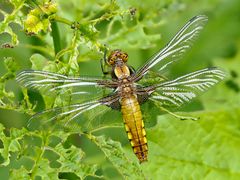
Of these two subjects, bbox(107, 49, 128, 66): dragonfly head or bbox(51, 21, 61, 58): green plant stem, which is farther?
bbox(107, 49, 128, 66): dragonfly head

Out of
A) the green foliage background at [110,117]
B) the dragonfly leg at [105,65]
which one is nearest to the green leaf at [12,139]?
the green foliage background at [110,117]

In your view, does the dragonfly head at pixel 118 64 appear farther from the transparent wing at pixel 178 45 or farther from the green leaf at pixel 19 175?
the green leaf at pixel 19 175

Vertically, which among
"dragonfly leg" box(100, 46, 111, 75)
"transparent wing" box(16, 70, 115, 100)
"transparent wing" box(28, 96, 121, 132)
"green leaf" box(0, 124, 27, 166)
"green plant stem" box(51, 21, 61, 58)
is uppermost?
"green plant stem" box(51, 21, 61, 58)

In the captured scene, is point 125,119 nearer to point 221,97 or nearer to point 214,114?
point 214,114

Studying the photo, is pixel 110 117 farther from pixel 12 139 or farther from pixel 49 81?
pixel 12 139

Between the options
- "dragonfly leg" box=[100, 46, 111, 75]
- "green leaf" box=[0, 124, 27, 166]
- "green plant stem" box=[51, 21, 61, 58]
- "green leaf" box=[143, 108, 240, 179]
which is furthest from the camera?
"green leaf" box=[143, 108, 240, 179]

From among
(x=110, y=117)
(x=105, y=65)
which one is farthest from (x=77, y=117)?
(x=105, y=65)

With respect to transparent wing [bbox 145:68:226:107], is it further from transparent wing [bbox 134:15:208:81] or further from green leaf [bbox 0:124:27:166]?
green leaf [bbox 0:124:27:166]

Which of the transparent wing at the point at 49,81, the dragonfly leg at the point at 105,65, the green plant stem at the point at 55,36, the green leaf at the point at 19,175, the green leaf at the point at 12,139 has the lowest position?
the green leaf at the point at 19,175

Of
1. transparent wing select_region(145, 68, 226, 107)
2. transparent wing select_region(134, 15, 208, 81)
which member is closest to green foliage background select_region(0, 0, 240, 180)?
transparent wing select_region(145, 68, 226, 107)
